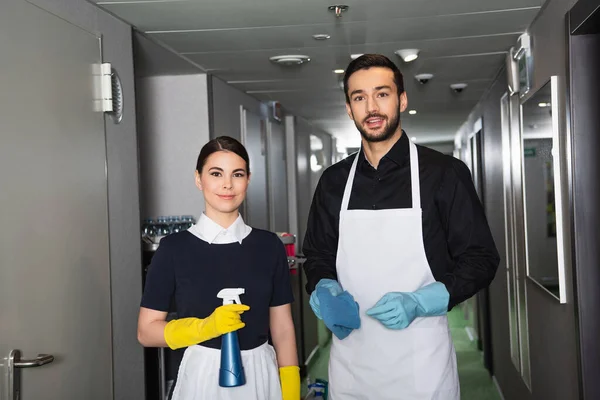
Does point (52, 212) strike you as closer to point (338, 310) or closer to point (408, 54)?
point (338, 310)

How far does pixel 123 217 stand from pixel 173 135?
1229 millimetres

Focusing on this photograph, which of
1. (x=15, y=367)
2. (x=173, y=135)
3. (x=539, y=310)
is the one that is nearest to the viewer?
(x=15, y=367)

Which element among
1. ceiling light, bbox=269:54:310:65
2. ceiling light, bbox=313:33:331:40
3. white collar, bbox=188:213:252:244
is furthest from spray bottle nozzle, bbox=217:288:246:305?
ceiling light, bbox=269:54:310:65

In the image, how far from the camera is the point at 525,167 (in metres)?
3.33

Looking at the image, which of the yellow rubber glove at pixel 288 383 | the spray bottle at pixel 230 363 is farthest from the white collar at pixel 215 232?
the yellow rubber glove at pixel 288 383

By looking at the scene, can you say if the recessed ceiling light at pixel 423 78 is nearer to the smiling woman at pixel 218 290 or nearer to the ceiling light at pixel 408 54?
the ceiling light at pixel 408 54

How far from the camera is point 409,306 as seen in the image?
1.70 m

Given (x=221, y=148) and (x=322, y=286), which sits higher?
(x=221, y=148)

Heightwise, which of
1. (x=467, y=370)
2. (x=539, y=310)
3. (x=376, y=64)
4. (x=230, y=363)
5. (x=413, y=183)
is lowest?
(x=467, y=370)

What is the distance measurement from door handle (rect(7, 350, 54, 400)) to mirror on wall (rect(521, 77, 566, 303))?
1755 millimetres

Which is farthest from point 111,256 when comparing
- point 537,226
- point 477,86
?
point 477,86

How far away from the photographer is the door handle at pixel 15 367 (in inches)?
75.9

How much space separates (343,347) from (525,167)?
1.76 m

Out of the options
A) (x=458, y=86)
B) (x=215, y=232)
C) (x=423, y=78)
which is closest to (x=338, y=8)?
(x=215, y=232)
